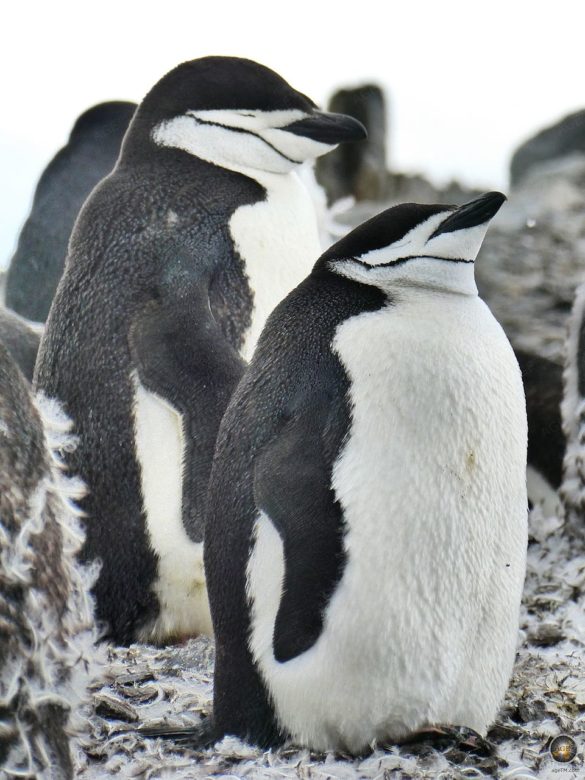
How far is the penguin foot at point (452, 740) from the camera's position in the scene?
223 centimetres

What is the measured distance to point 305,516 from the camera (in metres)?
2.25

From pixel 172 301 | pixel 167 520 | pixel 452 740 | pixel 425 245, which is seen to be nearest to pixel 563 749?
pixel 452 740

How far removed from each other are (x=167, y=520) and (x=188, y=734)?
30.7 inches

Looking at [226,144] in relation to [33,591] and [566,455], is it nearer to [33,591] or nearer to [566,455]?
[566,455]

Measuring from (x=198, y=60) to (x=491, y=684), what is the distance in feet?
6.09

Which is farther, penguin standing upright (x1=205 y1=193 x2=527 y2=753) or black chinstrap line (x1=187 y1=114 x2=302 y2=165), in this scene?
black chinstrap line (x1=187 y1=114 x2=302 y2=165)

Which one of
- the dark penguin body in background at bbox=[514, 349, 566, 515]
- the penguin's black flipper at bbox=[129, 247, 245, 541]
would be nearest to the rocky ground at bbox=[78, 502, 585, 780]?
the penguin's black flipper at bbox=[129, 247, 245, 541]

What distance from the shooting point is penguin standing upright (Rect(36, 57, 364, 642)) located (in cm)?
307

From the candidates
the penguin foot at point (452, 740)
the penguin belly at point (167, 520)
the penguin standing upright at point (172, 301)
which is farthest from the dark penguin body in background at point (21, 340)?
the penguin foot at point (452, 740)

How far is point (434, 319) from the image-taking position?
233 cm

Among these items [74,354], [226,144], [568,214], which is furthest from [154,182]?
[568,214]

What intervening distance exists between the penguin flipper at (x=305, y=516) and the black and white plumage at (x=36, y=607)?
0.37m

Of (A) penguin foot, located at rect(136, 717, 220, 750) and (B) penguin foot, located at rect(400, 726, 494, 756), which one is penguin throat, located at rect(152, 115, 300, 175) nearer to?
(A) penguin foot, located at rect(136, 717, 220, 750)

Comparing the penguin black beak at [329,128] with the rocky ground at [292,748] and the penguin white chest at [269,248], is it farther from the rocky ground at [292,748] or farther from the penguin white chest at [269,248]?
the rocky ground at [292,748]
